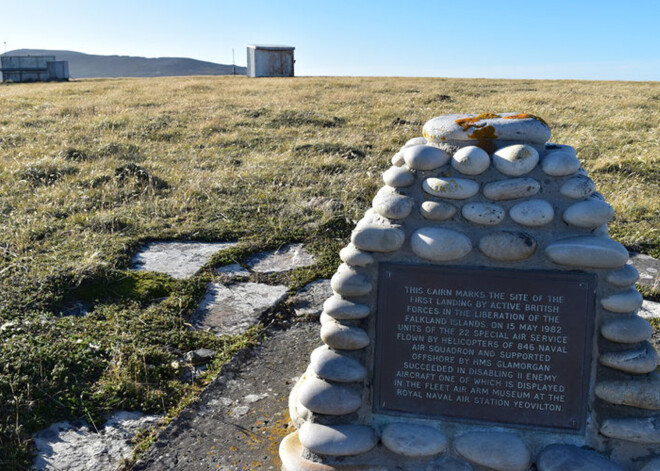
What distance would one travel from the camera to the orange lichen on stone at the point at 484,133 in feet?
10.1

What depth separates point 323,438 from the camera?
2852 millimetres

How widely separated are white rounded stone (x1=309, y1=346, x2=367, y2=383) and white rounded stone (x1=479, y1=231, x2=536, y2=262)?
2.69ft

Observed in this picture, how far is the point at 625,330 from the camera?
277cm

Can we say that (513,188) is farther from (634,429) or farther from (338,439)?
(338,439)

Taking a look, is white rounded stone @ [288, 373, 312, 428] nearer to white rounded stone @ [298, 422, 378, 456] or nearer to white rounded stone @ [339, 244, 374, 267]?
white rounded stone @ [298, 422, 378, 456]

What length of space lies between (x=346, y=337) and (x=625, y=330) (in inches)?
49.4

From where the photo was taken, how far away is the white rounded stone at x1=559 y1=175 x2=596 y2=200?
9.46ft

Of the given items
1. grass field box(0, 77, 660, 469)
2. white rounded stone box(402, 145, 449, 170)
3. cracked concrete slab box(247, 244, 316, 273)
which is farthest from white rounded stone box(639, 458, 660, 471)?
cracked concrete slab box(247, 244, 316, 273)

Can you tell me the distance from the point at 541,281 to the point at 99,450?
7.81 feet

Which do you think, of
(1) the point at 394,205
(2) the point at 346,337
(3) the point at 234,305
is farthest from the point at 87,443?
(1) the point at 394,205

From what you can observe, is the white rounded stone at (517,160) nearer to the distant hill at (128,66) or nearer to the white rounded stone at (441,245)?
the white rounded stone at (441,245)

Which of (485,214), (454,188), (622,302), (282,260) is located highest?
(454,188)

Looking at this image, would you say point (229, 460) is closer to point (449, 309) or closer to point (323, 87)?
point (449, 309)

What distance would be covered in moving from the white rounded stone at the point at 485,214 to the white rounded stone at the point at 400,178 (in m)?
0.32
